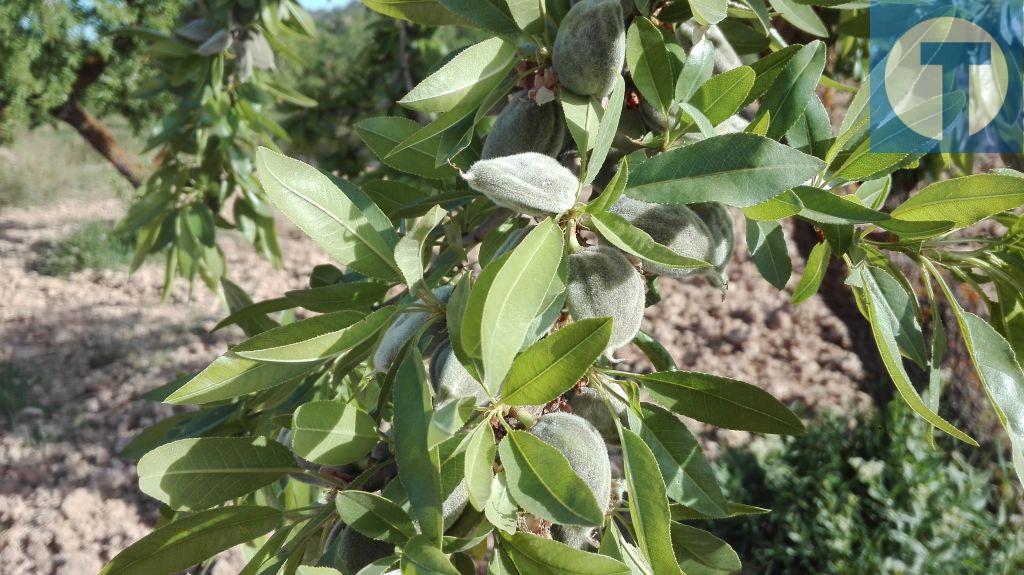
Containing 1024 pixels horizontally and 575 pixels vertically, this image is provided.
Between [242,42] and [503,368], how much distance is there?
5.24ft

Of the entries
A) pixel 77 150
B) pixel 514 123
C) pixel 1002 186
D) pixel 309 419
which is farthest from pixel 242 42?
pixel 77 150

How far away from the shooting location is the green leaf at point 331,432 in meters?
0.47

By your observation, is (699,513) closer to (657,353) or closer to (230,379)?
(657,353)

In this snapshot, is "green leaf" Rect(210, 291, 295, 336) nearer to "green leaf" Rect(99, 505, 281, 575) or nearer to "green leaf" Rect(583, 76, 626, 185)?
"green leaf" Rect(99, 505, 281, 575)

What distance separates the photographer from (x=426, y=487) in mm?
432

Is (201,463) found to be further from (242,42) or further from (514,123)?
(242,42)

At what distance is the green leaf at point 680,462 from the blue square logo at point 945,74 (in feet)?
0.80

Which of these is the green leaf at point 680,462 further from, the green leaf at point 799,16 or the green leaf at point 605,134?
the green leaf at point 799,16

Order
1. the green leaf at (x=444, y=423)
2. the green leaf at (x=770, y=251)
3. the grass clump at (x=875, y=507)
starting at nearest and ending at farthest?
the green leaf at (x=444, y=423) → the green leaf at (x=770, y=251) → the grass clump at (x=875, y=507)

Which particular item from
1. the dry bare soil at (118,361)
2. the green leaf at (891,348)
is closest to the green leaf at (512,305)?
the green leaf at (891,348)

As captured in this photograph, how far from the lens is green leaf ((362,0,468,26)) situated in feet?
1.96

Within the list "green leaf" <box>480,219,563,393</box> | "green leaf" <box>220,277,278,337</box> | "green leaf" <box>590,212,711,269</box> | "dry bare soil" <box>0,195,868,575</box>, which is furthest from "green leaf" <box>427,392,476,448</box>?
"dry bare soil" <box>0,195,868,575</box>

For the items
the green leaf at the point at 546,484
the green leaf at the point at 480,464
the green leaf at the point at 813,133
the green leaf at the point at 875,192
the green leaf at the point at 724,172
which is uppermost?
the green leaf at the point at 724,172

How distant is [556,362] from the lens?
45 cm
